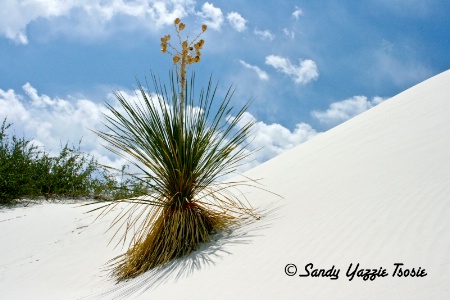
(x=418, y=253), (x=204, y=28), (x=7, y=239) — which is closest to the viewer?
(x=418, y=253)

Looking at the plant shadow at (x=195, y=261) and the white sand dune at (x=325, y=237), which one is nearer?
the white sand dune at (x=325, y=237)

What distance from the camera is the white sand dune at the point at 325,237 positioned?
91.6 inches

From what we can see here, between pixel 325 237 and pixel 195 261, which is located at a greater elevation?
pixel 325 237

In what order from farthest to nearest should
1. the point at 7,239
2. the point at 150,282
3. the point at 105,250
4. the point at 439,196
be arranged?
the point at 7,239 → the point at 105,250 → the point at 150,282 → the point at 439,196

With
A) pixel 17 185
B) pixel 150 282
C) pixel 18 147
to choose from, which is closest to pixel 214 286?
pixel 150 282

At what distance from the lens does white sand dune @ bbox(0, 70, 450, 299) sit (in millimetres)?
2326

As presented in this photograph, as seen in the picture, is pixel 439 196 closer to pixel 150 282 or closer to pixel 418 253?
pixel 418 253

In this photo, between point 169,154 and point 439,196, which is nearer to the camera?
point 439,196

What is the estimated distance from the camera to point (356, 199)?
10.9ft

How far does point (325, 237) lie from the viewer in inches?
112

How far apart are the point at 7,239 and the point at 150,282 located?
3.83 m

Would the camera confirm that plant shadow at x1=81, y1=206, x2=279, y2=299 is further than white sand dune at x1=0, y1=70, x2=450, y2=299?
Yes

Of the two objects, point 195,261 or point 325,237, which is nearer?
point 325,237

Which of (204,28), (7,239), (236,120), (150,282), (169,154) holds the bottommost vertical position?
(150,282)
